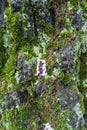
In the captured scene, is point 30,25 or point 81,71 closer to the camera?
point 30,25

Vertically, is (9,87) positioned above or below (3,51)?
below

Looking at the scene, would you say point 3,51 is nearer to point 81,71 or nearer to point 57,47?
point 57,47

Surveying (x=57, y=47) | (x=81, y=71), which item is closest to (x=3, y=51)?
(x=57, y=47)

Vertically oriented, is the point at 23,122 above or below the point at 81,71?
below

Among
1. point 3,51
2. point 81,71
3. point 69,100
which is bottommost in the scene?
point 69,100

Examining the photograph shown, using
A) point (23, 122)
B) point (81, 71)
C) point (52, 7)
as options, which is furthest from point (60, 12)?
point (23, 122)

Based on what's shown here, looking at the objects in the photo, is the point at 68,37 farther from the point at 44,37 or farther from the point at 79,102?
the point at 79,102
